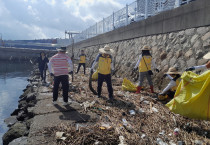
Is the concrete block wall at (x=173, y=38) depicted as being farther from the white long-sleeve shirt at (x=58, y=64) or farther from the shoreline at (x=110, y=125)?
the white long-sleeve shirt at (x=58, y=64)

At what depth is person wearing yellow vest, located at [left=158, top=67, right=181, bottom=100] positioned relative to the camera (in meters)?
5.14

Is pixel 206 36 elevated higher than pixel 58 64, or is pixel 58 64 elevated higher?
pixel 206 36

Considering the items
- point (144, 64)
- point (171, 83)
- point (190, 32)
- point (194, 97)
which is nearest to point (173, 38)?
point (190, 32)

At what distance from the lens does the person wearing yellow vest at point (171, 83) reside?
16.9ft

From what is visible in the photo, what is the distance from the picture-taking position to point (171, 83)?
16.8 ft

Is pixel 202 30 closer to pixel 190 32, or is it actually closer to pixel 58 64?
pixel 190 32

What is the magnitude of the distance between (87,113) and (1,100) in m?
8.11

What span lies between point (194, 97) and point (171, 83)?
5.48ft

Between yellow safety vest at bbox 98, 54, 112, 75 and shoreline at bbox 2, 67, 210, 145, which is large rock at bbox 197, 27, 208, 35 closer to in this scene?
shoreline at bbox 2, 67, 210, 145

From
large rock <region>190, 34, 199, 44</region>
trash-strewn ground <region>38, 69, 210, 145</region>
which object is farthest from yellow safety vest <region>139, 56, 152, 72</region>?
trash-strewn ground <region>38, 69, 210, 145</region>

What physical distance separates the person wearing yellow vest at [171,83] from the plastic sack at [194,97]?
4.13 feet

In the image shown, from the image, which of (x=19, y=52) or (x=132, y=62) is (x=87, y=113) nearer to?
(x=132, y=62)

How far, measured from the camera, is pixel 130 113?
15.3 ft

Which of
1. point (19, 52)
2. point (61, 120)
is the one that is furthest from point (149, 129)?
point (19, 52)
